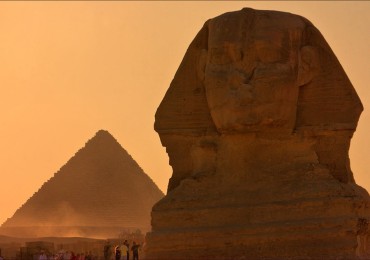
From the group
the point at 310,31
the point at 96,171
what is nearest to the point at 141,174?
the point at 96,171

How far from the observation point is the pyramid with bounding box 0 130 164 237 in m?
125

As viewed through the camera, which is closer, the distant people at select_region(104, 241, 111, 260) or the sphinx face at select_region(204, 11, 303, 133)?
the sphinx face at select_region(204, 11, 303, 133)

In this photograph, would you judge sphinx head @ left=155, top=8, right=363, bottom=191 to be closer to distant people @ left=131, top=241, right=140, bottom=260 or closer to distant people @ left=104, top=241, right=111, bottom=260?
distant people @ left=131, top=241, right=140, bottom=260

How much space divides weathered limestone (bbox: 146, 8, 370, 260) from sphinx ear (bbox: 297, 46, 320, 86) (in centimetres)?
1

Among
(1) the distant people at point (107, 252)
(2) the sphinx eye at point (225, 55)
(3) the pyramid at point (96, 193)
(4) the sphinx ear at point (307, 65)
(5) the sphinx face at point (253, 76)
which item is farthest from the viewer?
(3) the pyramid at point (96, 193)

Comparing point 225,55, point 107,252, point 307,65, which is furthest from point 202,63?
point 107,252

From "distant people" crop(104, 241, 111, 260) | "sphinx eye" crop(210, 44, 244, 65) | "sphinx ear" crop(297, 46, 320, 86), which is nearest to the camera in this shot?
"sphinx eye" crop(210, 44, 244, 65)

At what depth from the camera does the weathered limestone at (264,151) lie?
1590 centimetres

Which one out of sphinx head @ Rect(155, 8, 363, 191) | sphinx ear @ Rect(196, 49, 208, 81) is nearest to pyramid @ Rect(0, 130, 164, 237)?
sphinx head @ Rect(155, 8, 363, 191)

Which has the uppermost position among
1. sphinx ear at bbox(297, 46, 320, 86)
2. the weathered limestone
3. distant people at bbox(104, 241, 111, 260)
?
distant people at bbox(104, 241, 111, 260)

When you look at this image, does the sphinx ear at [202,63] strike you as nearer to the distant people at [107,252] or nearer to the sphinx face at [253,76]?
the sphinx face at [253,76]

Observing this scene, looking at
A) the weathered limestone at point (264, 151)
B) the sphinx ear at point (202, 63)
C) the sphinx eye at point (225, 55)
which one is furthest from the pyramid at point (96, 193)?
the sphinx eye at point (225, 55)

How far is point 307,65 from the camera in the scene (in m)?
16.7

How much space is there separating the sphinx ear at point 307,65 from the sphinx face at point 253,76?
102 millimetres
